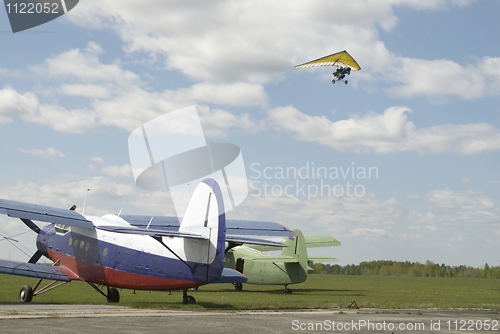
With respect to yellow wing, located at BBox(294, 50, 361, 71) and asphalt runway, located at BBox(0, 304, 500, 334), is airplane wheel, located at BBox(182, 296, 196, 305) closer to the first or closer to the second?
asphalt runway, located at BBox(0, 304, 500, 334)

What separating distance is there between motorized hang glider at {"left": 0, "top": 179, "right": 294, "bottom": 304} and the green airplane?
12.3 meters

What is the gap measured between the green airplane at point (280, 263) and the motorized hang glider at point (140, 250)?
12.3 m

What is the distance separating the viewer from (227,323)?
14.6 metres

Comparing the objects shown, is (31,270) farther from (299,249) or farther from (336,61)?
(336,61)

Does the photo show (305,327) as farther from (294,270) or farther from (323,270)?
(323,270)

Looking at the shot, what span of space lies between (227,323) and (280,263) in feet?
66.3

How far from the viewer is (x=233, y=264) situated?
3778cm

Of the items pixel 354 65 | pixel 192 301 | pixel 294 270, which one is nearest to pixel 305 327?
pixel 192 301

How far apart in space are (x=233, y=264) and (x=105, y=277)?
17.1 m

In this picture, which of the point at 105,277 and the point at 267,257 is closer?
the point at 105,277

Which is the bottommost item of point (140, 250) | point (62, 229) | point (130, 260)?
point (130, 260)

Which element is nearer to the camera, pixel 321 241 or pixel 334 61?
pixel 321 241

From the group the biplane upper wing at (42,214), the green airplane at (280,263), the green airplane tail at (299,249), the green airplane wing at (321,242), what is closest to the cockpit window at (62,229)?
the biplane upper wing at (42,214)

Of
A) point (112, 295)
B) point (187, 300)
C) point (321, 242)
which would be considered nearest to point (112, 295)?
point (112, 295)
